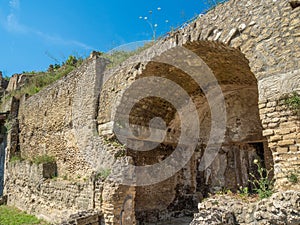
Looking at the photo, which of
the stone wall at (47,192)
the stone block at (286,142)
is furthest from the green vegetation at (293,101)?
the stone wall at (47,192)

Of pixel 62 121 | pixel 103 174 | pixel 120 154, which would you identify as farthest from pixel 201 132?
pixel 62 121

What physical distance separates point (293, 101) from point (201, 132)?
5561mm

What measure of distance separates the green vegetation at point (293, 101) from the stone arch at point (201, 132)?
2.04m

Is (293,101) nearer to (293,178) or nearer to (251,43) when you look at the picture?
(293,178)

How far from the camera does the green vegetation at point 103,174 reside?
653 cm

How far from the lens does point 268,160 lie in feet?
29.0

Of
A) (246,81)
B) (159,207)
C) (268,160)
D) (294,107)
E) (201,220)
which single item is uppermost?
(246,81)

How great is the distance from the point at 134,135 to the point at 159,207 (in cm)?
246

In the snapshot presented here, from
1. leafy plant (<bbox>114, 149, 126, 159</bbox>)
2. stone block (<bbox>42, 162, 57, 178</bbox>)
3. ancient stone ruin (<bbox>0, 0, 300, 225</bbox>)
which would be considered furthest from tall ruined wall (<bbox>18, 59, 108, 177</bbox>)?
leafy plant (<bbox>114, 149, 126, 159</bbox>)

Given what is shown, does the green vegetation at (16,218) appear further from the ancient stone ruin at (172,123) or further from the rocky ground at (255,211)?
the rocky ground at (255,211)

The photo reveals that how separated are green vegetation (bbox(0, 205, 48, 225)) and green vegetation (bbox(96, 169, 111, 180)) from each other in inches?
112

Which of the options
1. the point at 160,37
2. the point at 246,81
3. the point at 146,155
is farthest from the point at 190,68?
the point at 146,155

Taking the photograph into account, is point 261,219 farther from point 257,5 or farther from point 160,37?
point 160,37

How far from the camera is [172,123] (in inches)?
338
